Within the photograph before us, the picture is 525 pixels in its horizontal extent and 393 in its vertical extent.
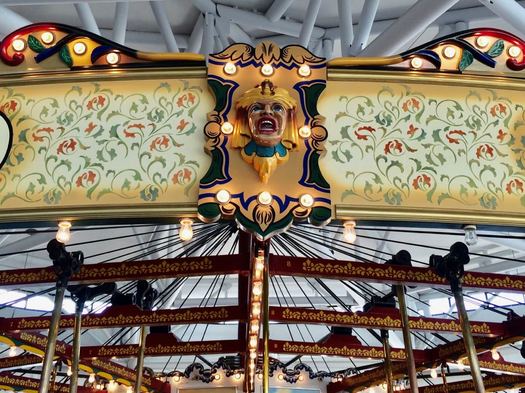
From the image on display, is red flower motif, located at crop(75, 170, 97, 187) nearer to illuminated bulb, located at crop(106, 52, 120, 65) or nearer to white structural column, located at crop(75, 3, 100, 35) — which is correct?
illuminated bulb, located at crop(106, 52, 120, 65)

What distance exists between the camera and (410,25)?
8.95 meters

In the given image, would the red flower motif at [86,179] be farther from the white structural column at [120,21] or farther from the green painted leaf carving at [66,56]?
the white structural column at [120,21]

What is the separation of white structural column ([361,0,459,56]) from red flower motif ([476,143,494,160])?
5360mm

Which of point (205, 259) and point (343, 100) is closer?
point (343, 100)

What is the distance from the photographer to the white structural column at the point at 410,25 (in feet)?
27.9

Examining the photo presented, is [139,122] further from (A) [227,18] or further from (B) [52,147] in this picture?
(A) [227,18]

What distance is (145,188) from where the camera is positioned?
11.2 ft

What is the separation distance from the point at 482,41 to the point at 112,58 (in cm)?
262

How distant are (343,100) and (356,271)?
307cm

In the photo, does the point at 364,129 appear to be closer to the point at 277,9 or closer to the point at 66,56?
the point at 66,56

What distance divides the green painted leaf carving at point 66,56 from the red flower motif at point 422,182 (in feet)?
8.15

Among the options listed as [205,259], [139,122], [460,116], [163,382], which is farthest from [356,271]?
[163,382]

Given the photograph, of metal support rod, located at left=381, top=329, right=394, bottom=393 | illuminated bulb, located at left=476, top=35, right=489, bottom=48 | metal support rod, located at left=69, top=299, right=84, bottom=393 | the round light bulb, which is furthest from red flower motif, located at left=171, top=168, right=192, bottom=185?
metal support rod, located at left=381, top=329, right=394, bottom=393

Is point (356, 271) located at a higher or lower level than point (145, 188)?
higher
